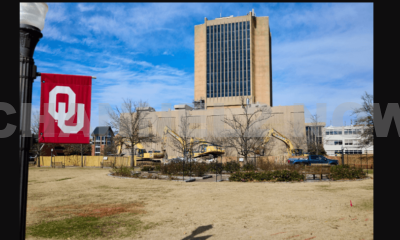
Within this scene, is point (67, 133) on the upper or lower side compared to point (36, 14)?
lower

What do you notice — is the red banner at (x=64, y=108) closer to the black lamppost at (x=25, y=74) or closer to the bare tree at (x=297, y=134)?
the black lamppost at (x=25, y=74)

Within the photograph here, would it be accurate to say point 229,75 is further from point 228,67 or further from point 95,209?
point 95,209

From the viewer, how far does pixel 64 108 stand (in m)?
4.69

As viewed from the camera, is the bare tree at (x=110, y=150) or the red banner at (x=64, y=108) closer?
the red banner at (x=64, y=108)

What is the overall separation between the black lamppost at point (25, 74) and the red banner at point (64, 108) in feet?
2.78

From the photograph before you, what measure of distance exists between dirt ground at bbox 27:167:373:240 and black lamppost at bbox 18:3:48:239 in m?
4.43

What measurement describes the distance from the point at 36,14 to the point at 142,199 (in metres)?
10.4

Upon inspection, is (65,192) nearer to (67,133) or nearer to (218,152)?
(67,133)

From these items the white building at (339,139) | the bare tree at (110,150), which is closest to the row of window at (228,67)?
the white building at (339,139)

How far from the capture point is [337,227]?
7.86 metres

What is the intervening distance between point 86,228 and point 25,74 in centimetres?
604

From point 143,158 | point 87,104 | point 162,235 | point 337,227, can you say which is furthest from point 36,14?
point 143,158

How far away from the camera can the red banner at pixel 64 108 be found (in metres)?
4.60

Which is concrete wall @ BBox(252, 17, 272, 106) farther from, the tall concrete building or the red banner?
the red banner
